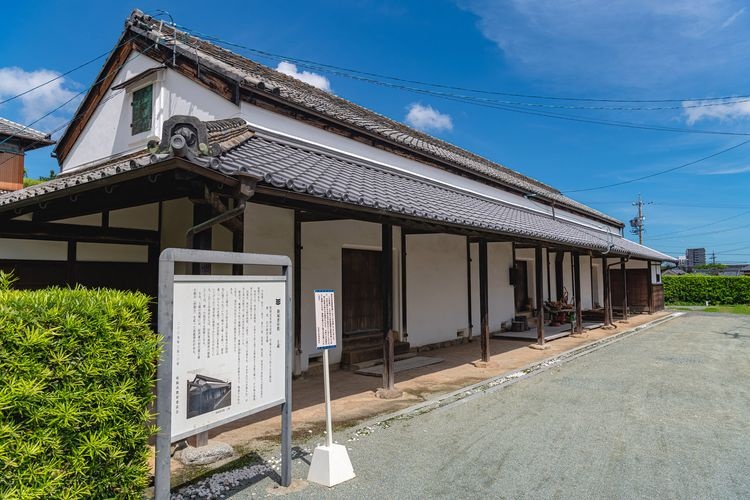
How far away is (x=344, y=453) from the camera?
147 inches

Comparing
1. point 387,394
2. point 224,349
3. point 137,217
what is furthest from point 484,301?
point 224,349

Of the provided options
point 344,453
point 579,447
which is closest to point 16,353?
point 344,453

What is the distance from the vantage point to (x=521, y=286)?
15406 millimetres

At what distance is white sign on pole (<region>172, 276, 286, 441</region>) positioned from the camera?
2867 mm

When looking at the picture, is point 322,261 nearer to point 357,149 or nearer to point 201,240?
point 357,149

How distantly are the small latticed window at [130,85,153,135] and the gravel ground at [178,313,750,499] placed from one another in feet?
20.7

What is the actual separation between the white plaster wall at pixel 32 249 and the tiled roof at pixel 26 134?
712 centimetres

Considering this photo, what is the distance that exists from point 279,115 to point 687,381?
7915mm

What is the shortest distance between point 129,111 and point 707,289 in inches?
1310

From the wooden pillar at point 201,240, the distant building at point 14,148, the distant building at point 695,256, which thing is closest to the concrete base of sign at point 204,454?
the wooden pillar at point 201,240

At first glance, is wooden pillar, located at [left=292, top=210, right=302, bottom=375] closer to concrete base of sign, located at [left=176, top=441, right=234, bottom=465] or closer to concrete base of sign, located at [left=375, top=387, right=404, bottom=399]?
concrete base of sign, located at [left=375, top=387, right=404, bottom=399]

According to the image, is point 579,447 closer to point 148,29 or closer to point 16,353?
point 16,353

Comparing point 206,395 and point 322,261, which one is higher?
point 322,261

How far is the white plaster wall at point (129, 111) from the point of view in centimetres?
714
